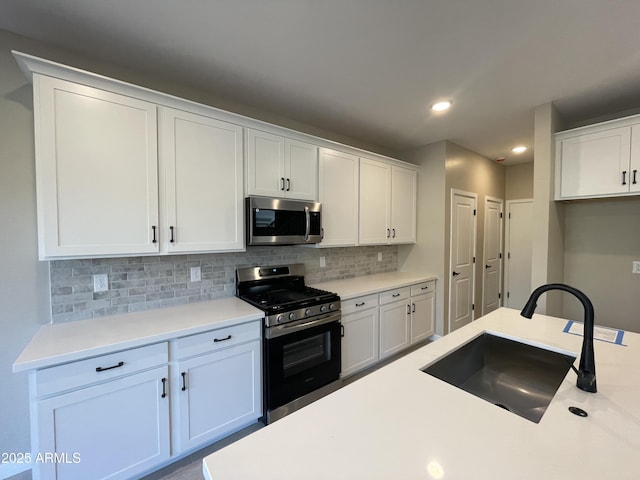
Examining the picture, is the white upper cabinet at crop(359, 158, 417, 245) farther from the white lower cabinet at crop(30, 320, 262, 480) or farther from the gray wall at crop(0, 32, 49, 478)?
the gray wall at crop(0, 32, 49, 478)

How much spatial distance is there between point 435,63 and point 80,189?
241cm

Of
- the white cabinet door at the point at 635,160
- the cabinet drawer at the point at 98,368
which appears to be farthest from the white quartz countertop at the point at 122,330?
the white cabinet door at the point at 635,160

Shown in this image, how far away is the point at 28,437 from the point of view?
66.4 inches

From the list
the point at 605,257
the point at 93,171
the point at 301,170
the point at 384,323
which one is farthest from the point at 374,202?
the point at 93,171

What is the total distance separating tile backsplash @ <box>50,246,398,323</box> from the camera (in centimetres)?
177

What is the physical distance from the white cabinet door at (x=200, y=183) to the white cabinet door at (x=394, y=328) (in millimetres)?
1751

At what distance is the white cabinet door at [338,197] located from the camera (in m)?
2.76

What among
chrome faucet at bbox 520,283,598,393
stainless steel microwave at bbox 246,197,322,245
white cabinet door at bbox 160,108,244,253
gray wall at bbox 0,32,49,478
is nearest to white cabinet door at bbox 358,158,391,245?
stainless steel microwave at bbox 246,197,322,245

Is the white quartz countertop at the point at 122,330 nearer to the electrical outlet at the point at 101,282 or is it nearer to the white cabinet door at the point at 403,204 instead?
the electrical outlet at the point at 101,282

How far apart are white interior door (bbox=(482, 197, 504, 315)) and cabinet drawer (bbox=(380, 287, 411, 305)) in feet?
6.38

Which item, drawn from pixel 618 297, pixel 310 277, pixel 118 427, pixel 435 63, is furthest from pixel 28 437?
pixel 618 297

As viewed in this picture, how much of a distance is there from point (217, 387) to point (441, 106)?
297 cm

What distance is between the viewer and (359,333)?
8.84 ft

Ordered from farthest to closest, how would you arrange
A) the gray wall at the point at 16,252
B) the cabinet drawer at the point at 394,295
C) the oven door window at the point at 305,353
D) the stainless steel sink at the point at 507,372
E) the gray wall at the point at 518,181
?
the gray wall at the point at 518,181 < the cabinet drawer at the point at 394,295 < the oven door window at the point at 305,353 < the gray wall at the point at 16,252 < the stainless steel sink at the point at 507,372
